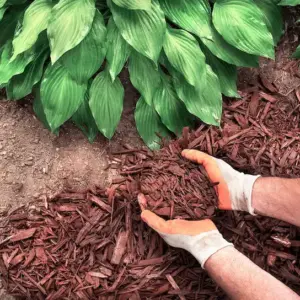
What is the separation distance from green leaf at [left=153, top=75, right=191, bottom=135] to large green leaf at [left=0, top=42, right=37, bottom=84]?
0.62 meters

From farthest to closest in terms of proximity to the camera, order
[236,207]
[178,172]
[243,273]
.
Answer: [178,172]
[236,207]
[243,273]

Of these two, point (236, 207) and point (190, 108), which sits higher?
point (190, 108)

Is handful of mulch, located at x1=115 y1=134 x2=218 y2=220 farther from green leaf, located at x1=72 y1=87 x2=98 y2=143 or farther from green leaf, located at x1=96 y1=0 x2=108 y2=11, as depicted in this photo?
green leaf, located at x1=96 y1=0 x2=108 y2=11

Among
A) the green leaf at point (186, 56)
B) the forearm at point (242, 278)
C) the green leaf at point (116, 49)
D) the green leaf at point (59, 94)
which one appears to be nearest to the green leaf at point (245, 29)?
the green leaf at point (186, 56)

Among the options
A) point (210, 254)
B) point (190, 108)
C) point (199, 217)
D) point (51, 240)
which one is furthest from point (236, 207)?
point (51, 240)

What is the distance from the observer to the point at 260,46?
2.17m

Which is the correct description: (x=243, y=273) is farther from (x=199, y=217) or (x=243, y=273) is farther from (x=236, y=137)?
(x=236, y=137)

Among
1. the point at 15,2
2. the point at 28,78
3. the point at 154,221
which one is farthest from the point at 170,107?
the point at 15,2

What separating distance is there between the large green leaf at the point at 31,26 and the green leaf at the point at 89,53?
151mm

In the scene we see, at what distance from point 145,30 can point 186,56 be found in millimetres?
257

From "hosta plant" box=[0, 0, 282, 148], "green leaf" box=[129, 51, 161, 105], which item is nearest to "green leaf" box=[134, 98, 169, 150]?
"hosta plant" box=[0, 0, 282, 148]

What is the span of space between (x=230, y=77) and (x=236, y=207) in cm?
69

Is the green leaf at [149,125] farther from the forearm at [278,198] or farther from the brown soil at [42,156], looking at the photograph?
the forearm at [278,198]

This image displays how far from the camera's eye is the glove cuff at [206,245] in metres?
1.90
